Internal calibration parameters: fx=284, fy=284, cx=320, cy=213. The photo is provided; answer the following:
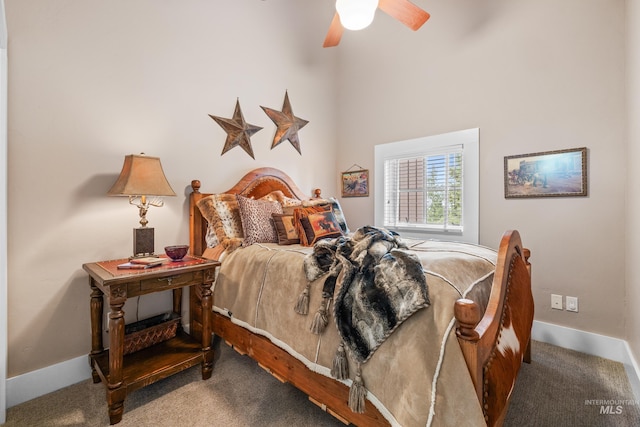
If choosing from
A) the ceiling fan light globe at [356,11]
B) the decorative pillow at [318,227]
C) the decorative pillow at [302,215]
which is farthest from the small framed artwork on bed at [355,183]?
the ceiling fan light globe at [356,11]

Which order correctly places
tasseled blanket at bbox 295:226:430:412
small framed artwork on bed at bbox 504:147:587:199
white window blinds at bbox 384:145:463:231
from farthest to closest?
white window blinds at bbox 384:145:463:231 < small framed artwork on bed at bbox 504:147:587:199 < tasseled blanket at bbox 295:226:430:412

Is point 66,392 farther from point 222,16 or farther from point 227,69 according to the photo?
point 222,16

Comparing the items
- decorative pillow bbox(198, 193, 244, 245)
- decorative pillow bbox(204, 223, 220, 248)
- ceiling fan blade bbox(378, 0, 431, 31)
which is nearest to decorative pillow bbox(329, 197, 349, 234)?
decorative pillow bbox(198, 193, 244, 245)

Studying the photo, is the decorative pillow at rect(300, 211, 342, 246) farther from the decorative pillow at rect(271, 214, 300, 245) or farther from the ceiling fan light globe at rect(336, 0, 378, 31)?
the ceiling fan light globe at rect(336, 0, 378, 31)

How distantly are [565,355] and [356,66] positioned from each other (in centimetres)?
369

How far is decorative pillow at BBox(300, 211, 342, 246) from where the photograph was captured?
91.8 inches

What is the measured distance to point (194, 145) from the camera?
2527 mm

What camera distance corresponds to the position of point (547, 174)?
94.3 inches

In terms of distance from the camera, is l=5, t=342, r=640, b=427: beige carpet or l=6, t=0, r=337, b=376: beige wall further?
l=6, t=0, r=337, b=376: beige wall

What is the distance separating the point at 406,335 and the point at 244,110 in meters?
2.62

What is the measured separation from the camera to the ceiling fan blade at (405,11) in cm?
199

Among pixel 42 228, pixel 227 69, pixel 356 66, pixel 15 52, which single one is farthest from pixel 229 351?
pixel 356 66

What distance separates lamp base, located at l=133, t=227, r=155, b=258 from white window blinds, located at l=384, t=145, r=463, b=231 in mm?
2526

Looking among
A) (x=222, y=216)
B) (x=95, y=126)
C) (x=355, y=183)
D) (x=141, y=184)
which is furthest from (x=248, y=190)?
(x=355, y=183)
